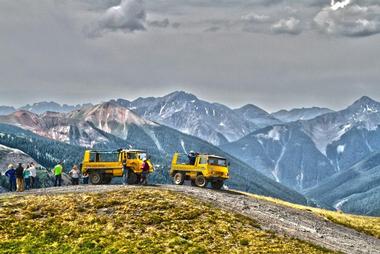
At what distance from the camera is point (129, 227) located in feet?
118

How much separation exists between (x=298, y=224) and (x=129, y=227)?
50.6ft

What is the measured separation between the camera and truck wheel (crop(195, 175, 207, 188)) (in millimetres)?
63562

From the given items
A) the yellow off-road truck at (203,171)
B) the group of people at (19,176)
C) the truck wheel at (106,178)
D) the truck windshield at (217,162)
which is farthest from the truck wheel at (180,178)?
the group of people at (19,176)

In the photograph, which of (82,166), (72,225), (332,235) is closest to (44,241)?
(72,225)

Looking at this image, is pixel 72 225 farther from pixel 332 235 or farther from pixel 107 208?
pixel 332 235

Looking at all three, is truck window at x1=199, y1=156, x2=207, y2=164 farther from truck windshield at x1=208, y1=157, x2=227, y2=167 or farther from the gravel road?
the gravel road

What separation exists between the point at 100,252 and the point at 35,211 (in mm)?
11627

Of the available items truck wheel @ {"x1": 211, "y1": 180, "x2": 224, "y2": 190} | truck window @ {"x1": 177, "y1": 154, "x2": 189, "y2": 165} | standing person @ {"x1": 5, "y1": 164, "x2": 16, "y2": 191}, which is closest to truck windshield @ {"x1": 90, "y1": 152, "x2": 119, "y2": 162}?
truck window @ {"x1": 177, "y1": 154, "x2": 189, "y2": 165}

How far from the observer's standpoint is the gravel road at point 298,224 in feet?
129

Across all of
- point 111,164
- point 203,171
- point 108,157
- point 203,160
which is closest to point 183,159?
point 203,160

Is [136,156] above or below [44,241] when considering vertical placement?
above

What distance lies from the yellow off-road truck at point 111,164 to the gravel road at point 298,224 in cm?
1044

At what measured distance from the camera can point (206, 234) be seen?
115 ft

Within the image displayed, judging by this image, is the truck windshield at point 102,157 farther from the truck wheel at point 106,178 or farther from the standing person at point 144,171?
the standing person at point 144,171
